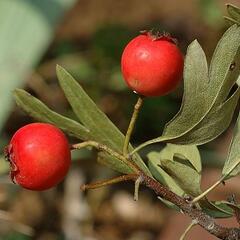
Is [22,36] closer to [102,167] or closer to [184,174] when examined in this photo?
[102,167]

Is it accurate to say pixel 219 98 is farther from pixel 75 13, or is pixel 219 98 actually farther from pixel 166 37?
pixel 75 13

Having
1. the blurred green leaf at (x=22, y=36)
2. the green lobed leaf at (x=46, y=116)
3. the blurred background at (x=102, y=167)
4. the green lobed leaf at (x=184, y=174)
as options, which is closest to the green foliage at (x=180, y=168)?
the green lobed leaf at (x=184, y=174)

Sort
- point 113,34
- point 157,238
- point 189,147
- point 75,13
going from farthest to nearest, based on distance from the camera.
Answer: point 75,13, point 113,34, point 157,238, point 189,147

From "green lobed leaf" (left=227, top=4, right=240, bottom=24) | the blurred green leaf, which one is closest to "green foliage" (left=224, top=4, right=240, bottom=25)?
"green lobed leaf" (left=227, top=4, right=240, bottom=24)

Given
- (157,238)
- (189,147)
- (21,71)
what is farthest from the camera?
(157,238)

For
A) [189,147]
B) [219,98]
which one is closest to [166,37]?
[219,98]

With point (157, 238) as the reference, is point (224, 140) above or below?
above

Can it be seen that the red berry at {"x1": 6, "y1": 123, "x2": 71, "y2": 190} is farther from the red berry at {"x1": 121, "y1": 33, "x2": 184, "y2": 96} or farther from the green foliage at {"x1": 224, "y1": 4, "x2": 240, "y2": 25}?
the green foliage at {"x1": 224, "y1": 4, "x2": 240, "y2": 25}
